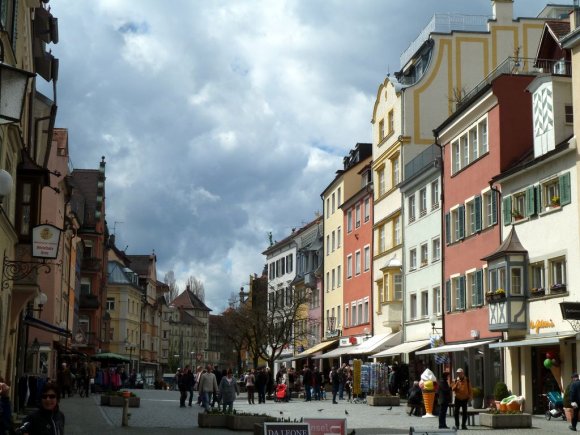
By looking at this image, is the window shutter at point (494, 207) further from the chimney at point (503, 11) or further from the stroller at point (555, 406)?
the chimney at point (503, 11)

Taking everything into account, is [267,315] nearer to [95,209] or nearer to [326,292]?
[326,292]

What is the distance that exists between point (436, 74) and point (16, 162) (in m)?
29.9

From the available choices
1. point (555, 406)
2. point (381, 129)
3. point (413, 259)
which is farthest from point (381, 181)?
point (555, 406)

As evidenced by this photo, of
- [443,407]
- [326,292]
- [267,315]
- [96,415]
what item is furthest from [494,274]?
[267,315]

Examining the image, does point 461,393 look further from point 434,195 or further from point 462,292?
point 434,195

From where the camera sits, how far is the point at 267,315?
82438 mm

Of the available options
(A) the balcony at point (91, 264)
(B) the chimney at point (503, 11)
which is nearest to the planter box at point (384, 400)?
(B) the chimney at point (503, 11)

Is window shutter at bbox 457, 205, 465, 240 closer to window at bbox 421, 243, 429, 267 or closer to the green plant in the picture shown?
window at bbox 421, 243, 429, 267

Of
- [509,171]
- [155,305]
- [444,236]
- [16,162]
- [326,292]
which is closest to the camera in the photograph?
[16,162]

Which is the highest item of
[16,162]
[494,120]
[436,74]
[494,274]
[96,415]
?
[436,74]

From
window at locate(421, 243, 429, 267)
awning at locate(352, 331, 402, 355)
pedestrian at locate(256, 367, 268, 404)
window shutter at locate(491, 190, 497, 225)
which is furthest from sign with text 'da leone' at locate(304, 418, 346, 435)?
awning at locate(352, 331, 402, 355)

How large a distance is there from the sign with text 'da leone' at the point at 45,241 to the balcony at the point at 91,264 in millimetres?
58552

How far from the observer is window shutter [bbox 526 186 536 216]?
3378 centimetres

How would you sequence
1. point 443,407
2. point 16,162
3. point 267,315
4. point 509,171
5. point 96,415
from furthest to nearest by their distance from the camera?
point 267,315, point 509,171, point 96,415, point 16,162, point 443,407
